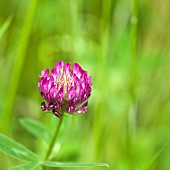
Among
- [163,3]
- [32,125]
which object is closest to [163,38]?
→ [163,3]

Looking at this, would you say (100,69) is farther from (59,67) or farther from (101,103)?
(59,67)

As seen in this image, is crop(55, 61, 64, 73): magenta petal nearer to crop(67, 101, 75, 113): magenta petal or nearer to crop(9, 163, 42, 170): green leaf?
crop(67, 101, 75, 113): magenta petal

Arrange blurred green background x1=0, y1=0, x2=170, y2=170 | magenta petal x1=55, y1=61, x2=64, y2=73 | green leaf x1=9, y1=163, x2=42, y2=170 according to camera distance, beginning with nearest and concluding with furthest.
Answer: green leaf x1=9, y1=163, x2=42, y2=170
magenta petal x1=55, y1=61, x2=64, y2=73
blurred green background x1=0, y1=0, x2=170, y2=170

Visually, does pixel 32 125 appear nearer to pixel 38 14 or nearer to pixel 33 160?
pixel 33 160

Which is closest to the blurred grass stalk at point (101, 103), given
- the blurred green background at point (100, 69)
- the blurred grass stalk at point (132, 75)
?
the blurred green background at point (100, 69)

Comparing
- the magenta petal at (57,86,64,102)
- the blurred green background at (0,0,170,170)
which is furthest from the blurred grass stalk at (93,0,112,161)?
the magenta petal at (57,86,64,102)

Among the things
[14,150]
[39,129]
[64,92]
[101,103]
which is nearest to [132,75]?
[101,103]
